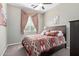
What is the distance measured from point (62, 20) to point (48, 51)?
617 mm

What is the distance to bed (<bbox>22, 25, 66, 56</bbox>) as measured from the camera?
1837 millimetres

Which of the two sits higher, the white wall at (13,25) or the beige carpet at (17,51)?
the white wall at (13,25)

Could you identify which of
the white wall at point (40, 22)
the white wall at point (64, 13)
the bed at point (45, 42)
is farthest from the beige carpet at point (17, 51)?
A: the white wall at point (40, 22)

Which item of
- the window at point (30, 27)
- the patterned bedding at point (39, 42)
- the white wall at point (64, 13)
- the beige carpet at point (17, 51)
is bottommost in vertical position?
the beige carpet at point (17, 51)

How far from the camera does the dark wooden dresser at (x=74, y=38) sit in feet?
6.01

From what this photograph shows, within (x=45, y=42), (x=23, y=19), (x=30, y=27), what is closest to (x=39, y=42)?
(x=45, y=42)

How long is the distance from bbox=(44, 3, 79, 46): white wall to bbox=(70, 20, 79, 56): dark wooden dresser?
68 millimetres

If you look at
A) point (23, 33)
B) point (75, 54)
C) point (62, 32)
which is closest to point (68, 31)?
point (62, 32)

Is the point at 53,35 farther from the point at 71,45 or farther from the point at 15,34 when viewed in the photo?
the point at 15,34

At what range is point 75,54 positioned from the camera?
188cm

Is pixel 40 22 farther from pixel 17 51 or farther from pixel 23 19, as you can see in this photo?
pixel 17 51

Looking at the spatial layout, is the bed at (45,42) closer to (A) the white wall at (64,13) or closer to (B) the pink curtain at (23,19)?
(A) the white wall at (64,13)

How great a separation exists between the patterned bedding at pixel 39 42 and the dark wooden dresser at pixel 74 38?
16 centimetres

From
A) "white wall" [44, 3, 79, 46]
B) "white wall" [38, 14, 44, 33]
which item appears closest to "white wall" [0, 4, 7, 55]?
"white wall" [38, 14, 44, 33]
